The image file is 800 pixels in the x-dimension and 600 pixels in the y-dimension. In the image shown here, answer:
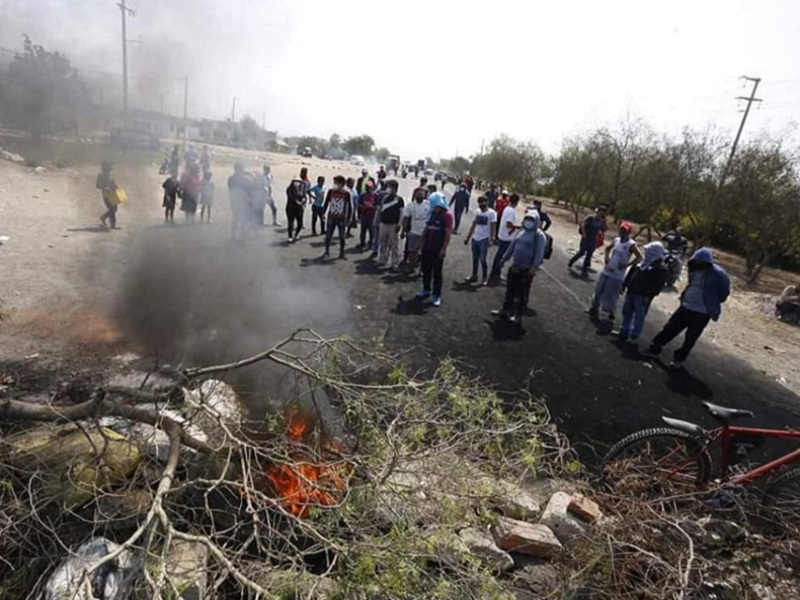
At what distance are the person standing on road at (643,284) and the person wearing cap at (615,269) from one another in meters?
0.34

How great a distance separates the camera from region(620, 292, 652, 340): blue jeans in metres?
6.16

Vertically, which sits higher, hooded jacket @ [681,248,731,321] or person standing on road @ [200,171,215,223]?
hooded jacket @ [681,248,731,321]

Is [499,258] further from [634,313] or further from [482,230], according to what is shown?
[634,313]

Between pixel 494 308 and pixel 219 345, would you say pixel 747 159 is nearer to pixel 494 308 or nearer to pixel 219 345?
pixel 494 308

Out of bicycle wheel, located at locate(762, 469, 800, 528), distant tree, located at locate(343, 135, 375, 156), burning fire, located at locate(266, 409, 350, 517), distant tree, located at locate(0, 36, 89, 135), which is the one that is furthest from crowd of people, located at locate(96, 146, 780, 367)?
distant tree, located at locate(343, 135, 375, 156)

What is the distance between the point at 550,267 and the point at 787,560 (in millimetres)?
8860

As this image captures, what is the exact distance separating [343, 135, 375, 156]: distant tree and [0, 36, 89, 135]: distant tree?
69860 millimetres

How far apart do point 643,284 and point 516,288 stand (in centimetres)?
162

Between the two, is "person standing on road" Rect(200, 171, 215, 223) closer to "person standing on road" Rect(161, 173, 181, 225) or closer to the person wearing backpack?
"person standing on road" Rect(161, 173, 181, 225)

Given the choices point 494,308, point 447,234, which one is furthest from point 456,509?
point 494,308

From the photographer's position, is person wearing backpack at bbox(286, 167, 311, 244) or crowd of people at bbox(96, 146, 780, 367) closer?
crowd of people at bbox(96, 146, 780, 367)

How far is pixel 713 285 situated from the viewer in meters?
5.17

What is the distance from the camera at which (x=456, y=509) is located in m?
2.59

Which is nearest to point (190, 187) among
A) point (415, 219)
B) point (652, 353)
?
point (415, 219)
